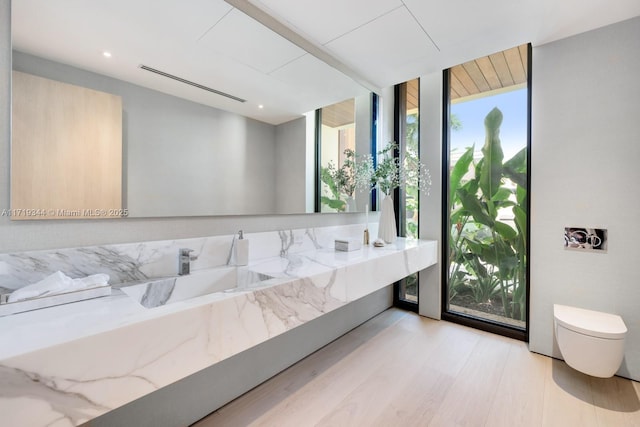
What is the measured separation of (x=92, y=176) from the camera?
3.80 feet

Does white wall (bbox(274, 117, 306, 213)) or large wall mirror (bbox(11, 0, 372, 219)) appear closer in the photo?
large wall mirror (bbox(11, 0, 372, 219))

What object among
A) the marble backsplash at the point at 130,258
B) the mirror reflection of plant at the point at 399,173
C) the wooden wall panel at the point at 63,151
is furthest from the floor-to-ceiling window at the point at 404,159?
the wooden wall panel at the point at 63,151

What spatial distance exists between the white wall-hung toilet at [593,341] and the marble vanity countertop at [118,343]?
5.10 feet

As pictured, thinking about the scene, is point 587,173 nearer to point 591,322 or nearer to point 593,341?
point 591,322

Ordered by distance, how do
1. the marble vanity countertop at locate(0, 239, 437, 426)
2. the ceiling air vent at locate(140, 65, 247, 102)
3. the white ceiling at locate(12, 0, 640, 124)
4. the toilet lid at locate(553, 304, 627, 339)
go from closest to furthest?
the marble vanity countertop at locate(0, 239, 437, 426)
the white ceiling at locate(12, 0, 640, 124)
the ceiling air vent at locate(140, 65, 247, 102)
the toilet lid at locate(553, 304, 627, 339)

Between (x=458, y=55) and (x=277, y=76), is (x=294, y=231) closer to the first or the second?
(x=277, y=76)

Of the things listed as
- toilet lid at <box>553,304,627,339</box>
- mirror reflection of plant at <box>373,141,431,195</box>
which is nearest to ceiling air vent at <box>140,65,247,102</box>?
mirror reflection of plant at <box>373,141,431,195</box>

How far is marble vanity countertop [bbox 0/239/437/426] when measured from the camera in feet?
2.16

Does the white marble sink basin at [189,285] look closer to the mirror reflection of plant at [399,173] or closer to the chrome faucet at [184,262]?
the chrome faucet at [184,262]

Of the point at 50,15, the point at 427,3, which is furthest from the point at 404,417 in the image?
the point at 50,15

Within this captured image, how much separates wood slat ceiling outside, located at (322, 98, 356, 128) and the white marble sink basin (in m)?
1.28

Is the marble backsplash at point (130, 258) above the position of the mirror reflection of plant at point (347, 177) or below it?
below

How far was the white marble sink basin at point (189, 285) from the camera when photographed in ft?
3.93

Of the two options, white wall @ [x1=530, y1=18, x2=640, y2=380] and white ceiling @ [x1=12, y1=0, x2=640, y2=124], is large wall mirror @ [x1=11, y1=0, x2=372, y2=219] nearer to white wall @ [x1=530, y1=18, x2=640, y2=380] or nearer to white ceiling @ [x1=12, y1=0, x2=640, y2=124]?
white ceiling @ [x1=12, y1=0, x2=640, y2=124]
